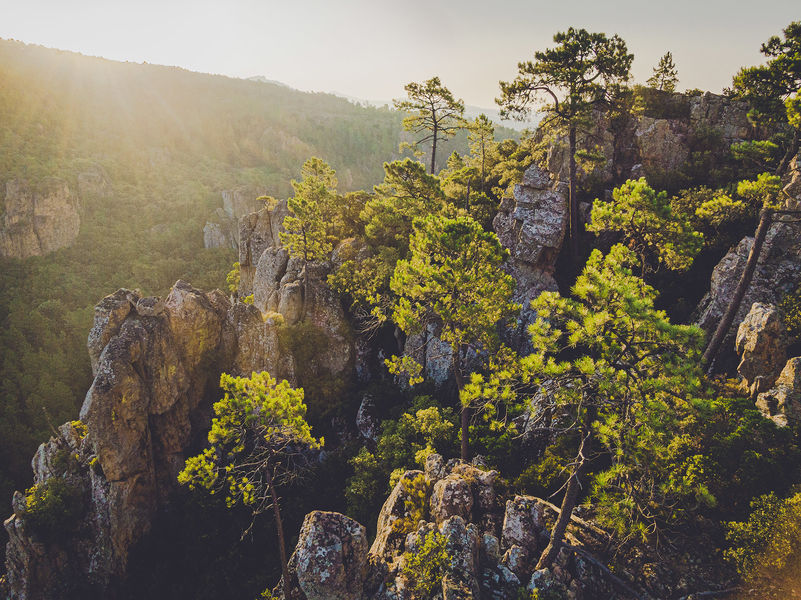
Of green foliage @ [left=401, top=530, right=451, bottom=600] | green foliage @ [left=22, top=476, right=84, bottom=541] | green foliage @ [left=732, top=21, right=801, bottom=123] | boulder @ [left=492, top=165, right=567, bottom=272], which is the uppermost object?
green foliage @ [left=732, top=21, right=801, bottom=123]

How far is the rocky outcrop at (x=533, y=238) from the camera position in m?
20.9

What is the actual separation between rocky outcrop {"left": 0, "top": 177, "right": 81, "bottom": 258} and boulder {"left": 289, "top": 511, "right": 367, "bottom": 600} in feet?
272

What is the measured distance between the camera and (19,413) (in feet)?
148

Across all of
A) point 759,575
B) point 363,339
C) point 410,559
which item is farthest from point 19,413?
point 759,575

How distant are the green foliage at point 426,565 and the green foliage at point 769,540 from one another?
7.43m

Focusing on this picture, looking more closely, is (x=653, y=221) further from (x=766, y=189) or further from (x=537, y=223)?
(x=537, y=223)

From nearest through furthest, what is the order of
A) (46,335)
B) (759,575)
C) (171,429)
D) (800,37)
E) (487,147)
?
(759,575)
(800,37)
(171,429)
(487,147)
(46,335)

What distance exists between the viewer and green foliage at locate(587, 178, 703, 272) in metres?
14.4

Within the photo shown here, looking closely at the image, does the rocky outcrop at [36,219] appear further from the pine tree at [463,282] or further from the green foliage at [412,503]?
the green foliage at [412,503]

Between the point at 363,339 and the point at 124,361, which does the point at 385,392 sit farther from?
the point at 124,361

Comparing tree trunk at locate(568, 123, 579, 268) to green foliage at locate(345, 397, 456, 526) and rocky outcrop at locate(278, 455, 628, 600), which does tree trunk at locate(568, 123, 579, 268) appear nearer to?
green foliage at locate(345, 397, 456, 526)

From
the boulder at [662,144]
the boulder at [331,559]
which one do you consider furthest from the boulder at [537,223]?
the boulder at [331,559]

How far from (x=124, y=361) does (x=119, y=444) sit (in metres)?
4.23

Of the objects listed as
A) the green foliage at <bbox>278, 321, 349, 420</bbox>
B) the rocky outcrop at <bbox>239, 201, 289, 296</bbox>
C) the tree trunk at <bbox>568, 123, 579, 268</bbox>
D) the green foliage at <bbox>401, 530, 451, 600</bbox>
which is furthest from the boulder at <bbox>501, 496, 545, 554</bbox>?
the rocky outcrop at <bbox>239, 201, 289, 296</bbox>
